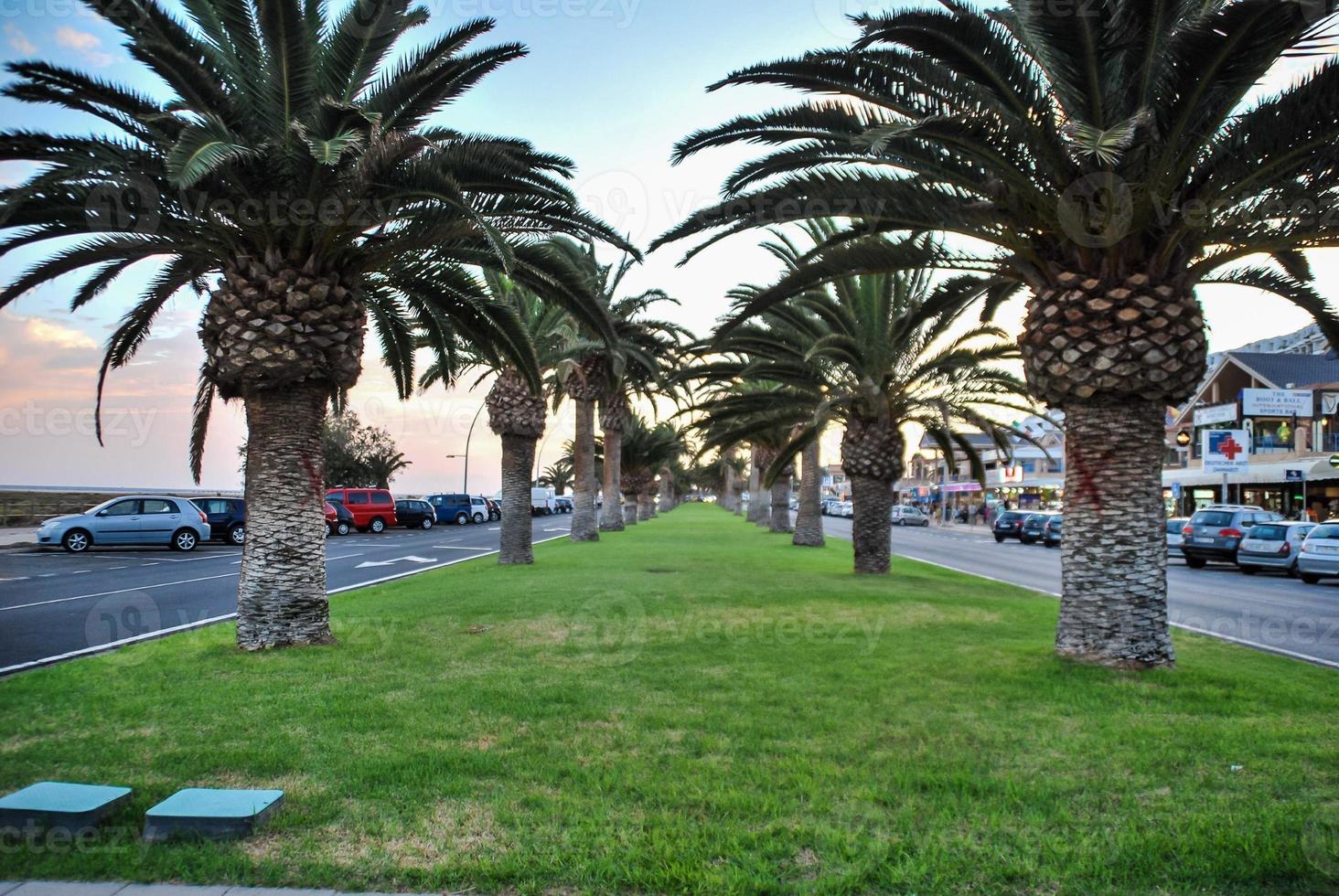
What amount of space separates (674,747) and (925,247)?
641 cm

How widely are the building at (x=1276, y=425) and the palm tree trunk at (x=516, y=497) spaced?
27072 mm

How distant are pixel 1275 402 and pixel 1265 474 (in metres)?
4.22

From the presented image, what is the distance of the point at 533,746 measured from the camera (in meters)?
5.25

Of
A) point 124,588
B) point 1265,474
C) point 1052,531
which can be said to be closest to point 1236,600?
point 124,588

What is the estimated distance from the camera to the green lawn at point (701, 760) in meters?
3.63

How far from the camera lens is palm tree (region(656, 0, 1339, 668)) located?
6.88m

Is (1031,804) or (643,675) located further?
(643,675)

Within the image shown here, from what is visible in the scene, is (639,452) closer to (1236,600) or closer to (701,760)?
(1236,600)

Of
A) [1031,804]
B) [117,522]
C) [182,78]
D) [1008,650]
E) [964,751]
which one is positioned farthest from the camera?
[117,522]

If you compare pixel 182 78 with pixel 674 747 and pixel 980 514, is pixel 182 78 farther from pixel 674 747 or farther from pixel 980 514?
pixel 980 514

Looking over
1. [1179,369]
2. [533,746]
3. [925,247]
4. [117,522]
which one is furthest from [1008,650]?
A: [117,522]

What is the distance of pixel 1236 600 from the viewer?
16125mm

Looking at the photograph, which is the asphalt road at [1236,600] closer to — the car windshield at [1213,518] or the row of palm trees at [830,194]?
the car windshield at [1213,518]

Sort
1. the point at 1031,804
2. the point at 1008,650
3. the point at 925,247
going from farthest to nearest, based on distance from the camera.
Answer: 1. the point at 925,247
2. the point at 1008,650
3. the point at 1031,804
